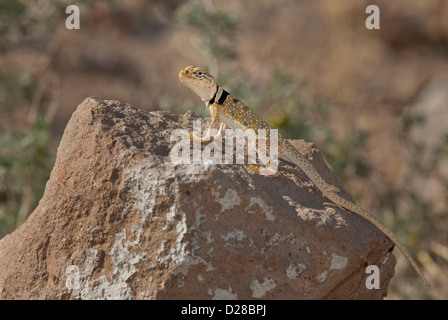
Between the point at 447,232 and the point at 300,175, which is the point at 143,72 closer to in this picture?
the point at 447,232

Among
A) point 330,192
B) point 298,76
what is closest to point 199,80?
point 330,192

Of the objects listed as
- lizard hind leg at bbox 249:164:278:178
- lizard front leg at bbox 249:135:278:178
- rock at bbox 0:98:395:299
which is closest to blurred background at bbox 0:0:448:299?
lizard front leg at bbox 249:135:278:178

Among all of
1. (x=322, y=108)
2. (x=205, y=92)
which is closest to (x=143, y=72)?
(x=322, y=108)

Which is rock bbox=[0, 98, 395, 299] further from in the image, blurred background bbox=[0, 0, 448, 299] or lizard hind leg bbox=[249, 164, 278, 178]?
blurred background bbox=[0, 0, 448, 299]

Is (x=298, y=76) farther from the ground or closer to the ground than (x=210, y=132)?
farther from the ground

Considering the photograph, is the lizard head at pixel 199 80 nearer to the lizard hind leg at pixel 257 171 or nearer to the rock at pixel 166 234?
the rock at pixel 166 234

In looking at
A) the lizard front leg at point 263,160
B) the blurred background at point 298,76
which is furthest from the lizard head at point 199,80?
the blurred background at point 298,76

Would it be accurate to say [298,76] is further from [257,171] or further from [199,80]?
[257,171]
